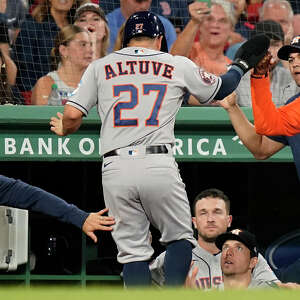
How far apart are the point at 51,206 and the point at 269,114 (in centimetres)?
134

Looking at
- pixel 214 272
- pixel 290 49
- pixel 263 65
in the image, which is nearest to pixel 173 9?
pixel 214 272

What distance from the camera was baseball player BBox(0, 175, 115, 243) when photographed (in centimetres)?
408

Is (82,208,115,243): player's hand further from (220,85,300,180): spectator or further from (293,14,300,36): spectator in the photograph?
(293,14,300,36): spectator

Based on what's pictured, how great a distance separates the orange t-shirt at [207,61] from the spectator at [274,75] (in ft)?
1.00

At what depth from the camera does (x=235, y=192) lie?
712 centimetres

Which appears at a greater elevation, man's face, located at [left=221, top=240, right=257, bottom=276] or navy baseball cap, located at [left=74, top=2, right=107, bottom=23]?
navy baseball cap, located at [left=74, top=2, right=107, bottom=23]

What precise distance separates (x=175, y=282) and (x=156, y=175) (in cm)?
54

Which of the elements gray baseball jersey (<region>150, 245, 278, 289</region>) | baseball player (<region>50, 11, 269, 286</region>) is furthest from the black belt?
gray baseball jersey (<region>150, 245, 278, 289</region>)

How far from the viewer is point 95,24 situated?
6.86 m

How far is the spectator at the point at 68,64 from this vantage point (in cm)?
658

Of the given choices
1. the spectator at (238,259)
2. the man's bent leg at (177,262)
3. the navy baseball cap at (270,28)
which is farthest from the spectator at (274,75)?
the man's bent leg at (177,262)

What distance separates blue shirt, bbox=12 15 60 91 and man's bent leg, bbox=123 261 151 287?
120 inches

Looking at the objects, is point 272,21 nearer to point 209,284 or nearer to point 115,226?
point 209,284

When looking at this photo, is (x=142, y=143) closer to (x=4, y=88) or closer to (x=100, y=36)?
(x=4, y=88)
